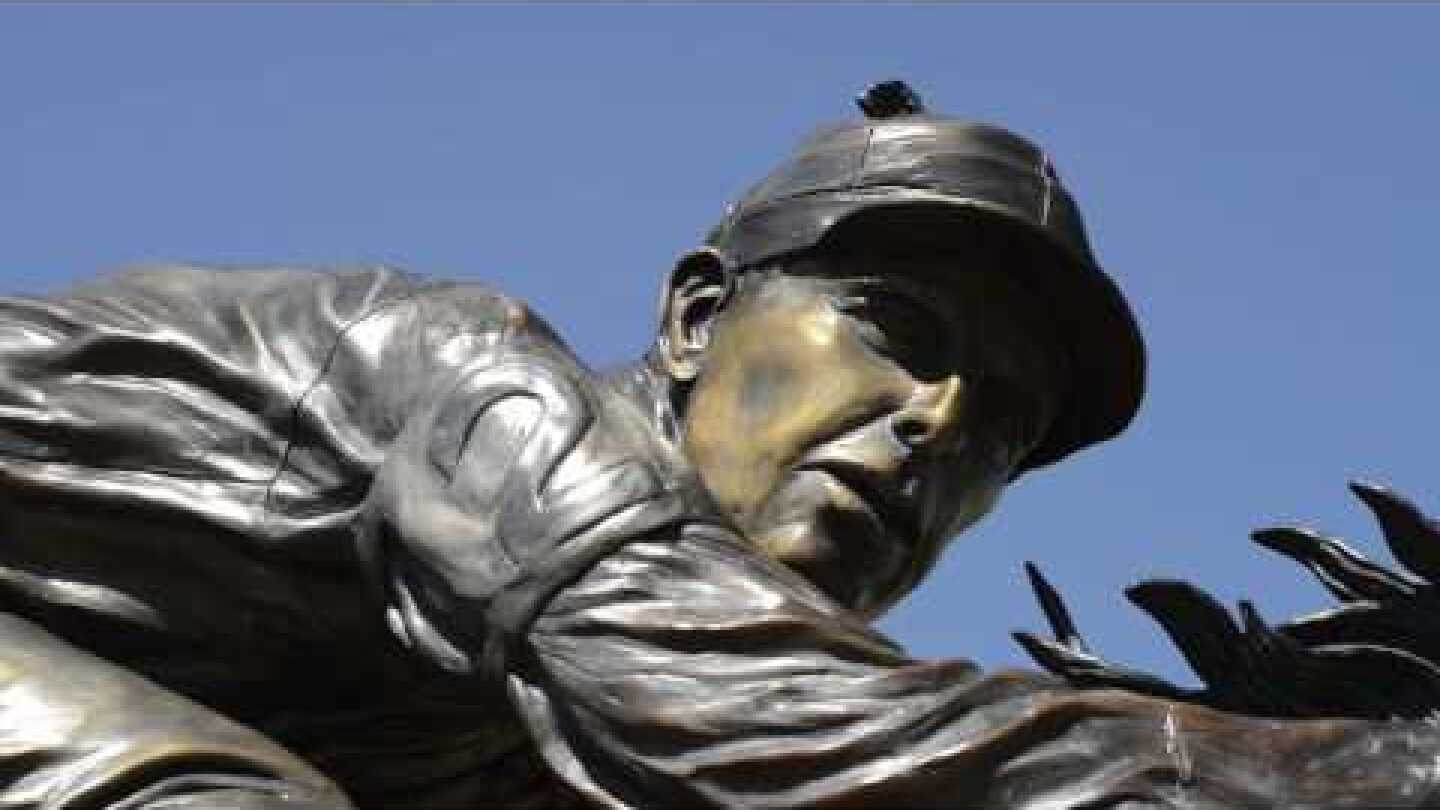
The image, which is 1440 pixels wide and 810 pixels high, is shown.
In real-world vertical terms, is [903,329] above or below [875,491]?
above

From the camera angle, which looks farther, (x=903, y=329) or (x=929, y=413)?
(x=903, y=329)

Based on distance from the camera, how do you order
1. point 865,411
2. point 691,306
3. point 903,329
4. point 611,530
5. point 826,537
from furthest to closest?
point 691,306, point 903,329, point 865,411, point 826,537, point 611,530

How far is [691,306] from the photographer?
22.8 ft


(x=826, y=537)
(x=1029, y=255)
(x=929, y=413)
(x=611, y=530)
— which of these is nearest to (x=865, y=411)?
(x=929, y=413)

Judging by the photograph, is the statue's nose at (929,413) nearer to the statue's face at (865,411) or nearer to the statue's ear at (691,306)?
the statue's face at (865,411)

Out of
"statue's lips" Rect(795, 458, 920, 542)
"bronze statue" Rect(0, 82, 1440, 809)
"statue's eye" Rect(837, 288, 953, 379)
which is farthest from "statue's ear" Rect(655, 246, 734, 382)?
"statue's lips" Rect(795, 458, 920, 542)

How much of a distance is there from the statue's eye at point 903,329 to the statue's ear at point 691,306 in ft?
0.75

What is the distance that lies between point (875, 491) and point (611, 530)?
623 millimetres

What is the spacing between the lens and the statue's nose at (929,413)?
6.61 meters

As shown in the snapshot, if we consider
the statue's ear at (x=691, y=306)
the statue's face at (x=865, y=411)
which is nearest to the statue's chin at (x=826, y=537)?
the statue's face at (x=865, y=411)

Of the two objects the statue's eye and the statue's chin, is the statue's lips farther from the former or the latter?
the statue's eye

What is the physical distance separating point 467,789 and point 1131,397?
1178 millimetres

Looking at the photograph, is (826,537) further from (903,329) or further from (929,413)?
(903,329)

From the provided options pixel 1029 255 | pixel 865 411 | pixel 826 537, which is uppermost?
pixel 1029 255
